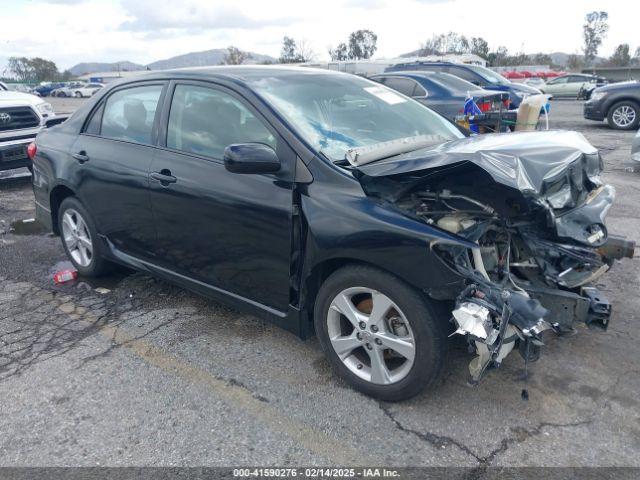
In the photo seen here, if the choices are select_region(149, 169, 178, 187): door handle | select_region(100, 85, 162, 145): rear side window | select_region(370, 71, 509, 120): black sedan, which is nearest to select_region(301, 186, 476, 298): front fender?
select_region(149, 169, 178, 187): door handle

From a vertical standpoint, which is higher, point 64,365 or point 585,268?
point 585,268

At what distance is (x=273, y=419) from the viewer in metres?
2.88

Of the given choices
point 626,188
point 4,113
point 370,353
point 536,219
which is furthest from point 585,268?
point 4,113

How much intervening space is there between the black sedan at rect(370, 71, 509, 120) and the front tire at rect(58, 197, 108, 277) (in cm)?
674

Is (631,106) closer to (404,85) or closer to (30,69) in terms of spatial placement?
(404,85)

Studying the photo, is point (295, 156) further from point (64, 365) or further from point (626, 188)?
point (626, 188)

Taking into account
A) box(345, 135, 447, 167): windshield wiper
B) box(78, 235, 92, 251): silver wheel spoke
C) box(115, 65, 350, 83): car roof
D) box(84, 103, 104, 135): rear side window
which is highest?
box(115, 65, 350, 83): car roof

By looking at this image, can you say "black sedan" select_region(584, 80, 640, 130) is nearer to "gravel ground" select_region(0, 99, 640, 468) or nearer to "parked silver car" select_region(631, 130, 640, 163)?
"parked silver car" select_region(631, 130, 640, 163)

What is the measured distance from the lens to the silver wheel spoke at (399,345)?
2.79 m

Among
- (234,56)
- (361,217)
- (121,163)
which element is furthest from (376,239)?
(234,56)

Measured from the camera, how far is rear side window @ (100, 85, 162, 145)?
13.1ft

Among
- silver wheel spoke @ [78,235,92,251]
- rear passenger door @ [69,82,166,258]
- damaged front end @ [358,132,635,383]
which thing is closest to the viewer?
damaged front end @ [358,132,635,383]

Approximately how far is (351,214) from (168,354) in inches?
63.5

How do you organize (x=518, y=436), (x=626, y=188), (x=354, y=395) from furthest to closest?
(x=626, y=188)
(x=354, y=395)
(x=518, y=436)
